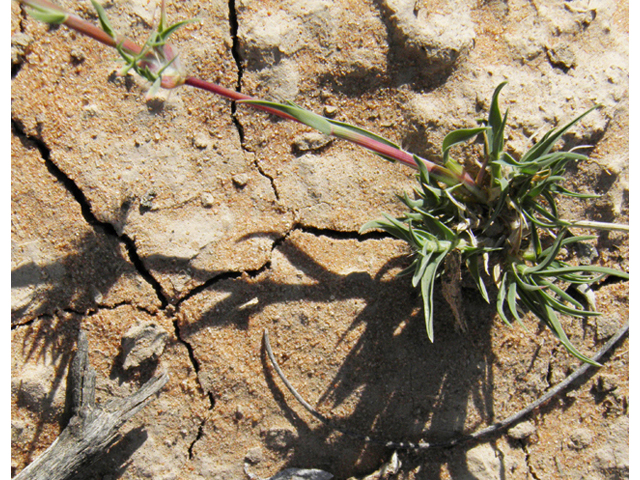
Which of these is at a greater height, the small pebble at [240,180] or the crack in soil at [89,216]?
the small pebble at [240,180]

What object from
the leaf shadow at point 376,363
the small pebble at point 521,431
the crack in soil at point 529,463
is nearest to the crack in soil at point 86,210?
the leaf shadow at point 376,363

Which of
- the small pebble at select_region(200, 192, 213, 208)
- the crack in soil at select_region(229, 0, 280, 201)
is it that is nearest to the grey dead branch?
the small pebble at select_region(200, 192, 213, 208)

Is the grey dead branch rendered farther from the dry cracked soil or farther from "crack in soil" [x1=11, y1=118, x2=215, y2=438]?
"crack in soil" [x1=11, y1=118, x2=215, y2=438]

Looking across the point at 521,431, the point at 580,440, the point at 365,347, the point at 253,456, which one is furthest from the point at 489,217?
the point at 253,456

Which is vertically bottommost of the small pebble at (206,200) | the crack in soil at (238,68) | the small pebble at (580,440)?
the small pebble at (580,440)

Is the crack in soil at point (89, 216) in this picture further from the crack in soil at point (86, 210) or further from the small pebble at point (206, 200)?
the small pebble at point (206, 200)

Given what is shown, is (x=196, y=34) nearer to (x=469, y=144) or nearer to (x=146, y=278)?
(x=146, y=278)
